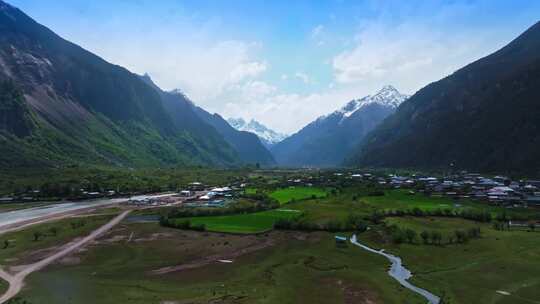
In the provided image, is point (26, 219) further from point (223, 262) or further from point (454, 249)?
point (454, 249)

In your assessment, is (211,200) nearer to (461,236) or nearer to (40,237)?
(40,237)

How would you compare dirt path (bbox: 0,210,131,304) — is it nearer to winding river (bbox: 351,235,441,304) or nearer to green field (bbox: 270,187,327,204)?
winding river (bbox: 351,235,441,304)

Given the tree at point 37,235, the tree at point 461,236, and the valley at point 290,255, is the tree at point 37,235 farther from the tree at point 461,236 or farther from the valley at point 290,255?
the tree at point 461,236

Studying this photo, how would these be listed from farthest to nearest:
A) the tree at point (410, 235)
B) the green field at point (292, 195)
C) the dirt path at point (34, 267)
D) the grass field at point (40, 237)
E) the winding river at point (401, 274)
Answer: the green field at point (292, 195)
the tree at point (410, 235)
the grass field at point (40, 237)
the dirt path at point (34, 267)
the winding river at point (401, 274)

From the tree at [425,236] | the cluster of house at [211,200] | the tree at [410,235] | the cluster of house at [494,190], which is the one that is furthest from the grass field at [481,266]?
the cluster of house at [211,200]

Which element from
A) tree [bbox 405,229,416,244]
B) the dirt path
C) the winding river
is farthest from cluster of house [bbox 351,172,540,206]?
the dirt path

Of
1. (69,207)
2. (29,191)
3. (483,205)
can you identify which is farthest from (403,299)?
(29,191)
